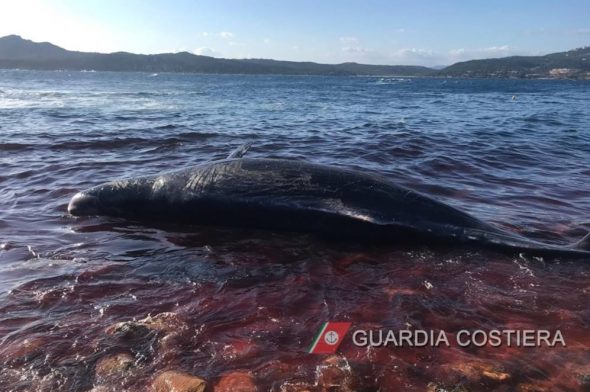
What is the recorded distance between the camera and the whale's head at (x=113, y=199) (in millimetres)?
6992

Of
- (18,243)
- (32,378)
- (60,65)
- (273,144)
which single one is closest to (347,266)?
(32,378)

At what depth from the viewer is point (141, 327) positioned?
4.02m

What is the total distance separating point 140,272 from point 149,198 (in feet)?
6.01

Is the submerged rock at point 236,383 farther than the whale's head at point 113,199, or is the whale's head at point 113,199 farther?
the whale's head at point 113,199

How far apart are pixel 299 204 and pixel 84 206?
12.3ft

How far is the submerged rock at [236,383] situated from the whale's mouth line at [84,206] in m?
4.83

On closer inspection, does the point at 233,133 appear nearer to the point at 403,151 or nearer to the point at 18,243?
the point at 403,151

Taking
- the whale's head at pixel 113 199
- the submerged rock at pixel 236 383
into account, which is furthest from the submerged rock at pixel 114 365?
the whale's head at pixel 113 199

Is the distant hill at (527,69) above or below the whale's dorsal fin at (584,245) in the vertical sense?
above

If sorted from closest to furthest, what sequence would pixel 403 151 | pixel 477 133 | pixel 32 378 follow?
pixel 32 378 → pixel 403 151 → pixel 477 133

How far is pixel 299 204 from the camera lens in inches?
230

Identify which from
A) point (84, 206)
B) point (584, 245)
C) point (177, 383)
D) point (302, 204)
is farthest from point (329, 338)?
point (84, 206)

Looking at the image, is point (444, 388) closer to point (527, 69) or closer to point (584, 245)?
point (584, 245)

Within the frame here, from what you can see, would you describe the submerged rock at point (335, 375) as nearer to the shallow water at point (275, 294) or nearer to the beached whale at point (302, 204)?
the shallow water at point (275, 294)
